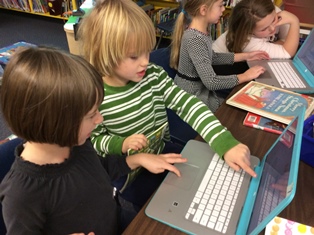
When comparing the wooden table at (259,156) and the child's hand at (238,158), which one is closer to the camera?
the wooden table at (259,156)

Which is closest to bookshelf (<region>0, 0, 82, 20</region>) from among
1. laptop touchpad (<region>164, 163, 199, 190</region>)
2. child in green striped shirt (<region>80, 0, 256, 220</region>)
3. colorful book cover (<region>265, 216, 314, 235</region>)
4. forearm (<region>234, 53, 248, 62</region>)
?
forearm (<region>234, 53, 248, 62</region>)

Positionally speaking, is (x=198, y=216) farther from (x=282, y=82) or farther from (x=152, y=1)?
(x=152, y=1)

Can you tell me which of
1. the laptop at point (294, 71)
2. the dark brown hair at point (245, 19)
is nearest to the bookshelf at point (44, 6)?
the dark brown hair at point (245, 19)

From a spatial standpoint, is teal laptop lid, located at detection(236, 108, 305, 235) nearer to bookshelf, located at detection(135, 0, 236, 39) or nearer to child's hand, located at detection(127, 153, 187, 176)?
child's hand, located at detection(127, 153, 187, 176)

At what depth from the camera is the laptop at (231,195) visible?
620 millimetres

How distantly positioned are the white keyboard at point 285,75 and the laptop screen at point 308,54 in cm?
7

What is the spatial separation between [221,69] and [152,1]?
2425 mm

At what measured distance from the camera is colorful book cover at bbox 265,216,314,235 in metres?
0.67

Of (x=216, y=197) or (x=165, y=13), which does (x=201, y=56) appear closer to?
(x=216, y=197)

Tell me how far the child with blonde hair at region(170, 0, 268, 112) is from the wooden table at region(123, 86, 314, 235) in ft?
0.88

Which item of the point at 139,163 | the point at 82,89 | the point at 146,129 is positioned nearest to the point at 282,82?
the point at 146,129

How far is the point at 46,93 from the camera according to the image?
550 millimetres

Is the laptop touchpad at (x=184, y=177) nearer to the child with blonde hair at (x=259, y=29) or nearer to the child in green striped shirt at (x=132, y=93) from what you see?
the child in green striped shirt at (x=132, y=93)

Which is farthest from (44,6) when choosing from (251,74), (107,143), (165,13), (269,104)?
(269,104)
